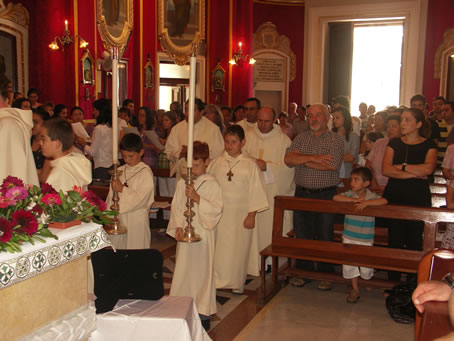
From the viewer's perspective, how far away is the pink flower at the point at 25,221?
1.75 m

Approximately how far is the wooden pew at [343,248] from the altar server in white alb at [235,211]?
285mm

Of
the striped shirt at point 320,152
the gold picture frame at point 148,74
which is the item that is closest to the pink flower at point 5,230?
the striped shirt at point 320,152

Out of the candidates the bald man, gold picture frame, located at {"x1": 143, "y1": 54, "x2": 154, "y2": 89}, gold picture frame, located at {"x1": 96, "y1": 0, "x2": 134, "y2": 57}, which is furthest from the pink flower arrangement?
gold picture frame, located at {"x1": 143, "y1": 54, "x2": 154, "y2": 89}

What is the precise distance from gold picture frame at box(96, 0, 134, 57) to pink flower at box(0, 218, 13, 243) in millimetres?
12095

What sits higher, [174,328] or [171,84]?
[171,84]

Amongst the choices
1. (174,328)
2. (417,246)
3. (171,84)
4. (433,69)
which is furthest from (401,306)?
(433,69)

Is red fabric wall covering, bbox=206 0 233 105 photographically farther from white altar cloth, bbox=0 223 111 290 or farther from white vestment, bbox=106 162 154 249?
white altar cloth, bbox=0 223 111 290

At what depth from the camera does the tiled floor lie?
421cm

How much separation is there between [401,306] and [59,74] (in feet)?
31.4

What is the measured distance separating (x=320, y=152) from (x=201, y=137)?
2.54 metres

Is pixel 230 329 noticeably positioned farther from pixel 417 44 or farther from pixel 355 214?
pixel 417 44

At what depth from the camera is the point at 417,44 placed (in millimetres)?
18656

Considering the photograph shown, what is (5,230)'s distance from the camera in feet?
5.52

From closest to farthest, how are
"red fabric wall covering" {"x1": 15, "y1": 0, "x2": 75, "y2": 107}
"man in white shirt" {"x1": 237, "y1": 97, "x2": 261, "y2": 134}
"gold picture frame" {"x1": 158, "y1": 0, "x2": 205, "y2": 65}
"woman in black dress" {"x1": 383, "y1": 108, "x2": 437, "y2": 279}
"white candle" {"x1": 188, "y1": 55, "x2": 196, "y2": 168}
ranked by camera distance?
"white candle" {"x1": 188, "y1": 55, "x2": 196, "y2": 168}, "woman in black dress" {"x1": 383, "y1": 108, "x2": 437, "y2": 279}, "man in white shirt" {"x1": 237, "y1": 97, "x2": 261, "y2": 134}, "red fabric wall covering" {"x1": 15, "y1": 0, "x2": 75, "y2": 107}, "gold picture frame" {"x1": 158, "y1": 0, "x2": 205, "y2": 65}
